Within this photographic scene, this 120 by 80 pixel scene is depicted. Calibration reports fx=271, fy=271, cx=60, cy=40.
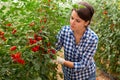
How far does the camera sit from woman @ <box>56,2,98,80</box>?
8.03 ft

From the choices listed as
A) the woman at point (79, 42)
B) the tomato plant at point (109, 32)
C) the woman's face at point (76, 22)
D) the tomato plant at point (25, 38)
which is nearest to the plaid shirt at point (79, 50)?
the woman at point (79, 42)

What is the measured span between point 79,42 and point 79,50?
0.08 meters

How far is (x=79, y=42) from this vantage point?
259 cm

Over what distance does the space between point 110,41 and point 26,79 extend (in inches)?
89.3

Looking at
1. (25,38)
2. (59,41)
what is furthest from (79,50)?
(25,38)

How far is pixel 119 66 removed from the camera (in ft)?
14.2

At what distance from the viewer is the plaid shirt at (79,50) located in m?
2.51

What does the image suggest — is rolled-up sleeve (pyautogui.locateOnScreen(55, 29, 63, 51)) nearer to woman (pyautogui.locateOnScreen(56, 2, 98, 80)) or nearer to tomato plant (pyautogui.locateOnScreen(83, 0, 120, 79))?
woman (pyautogui.locateOnScreen(56, 2, 98, 80))

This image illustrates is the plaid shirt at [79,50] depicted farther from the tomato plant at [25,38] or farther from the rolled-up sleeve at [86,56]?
the tomato plant at [25,38]

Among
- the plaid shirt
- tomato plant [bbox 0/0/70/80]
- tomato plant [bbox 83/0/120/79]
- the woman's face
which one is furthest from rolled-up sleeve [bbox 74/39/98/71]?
tomato plant [bbox 83/0/120/79]

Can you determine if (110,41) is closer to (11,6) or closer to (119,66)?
(119,66)

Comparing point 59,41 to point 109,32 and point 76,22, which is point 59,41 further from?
point 109,32

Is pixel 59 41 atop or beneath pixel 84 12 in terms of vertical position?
beneath

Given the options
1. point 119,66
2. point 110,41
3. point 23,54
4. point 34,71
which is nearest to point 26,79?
point 34,71
